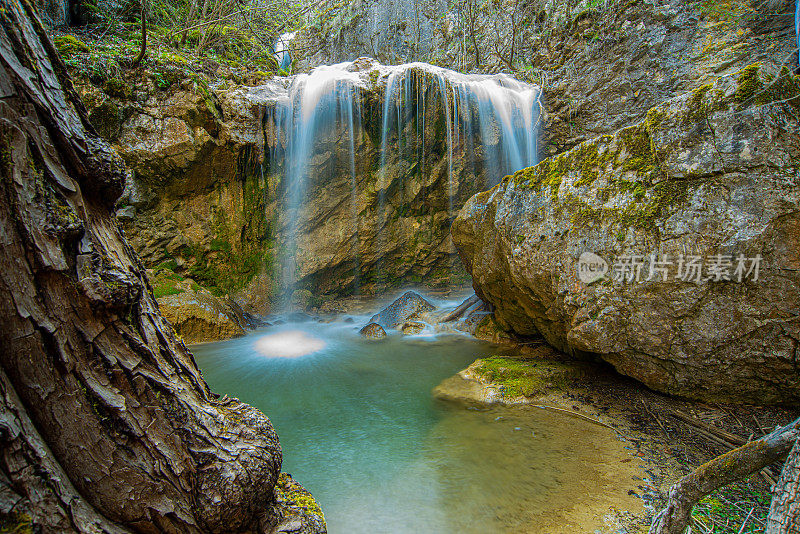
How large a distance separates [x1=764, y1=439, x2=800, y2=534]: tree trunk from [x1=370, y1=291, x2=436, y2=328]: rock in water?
20.2 feet

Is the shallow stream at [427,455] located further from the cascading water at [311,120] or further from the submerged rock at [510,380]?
the cascading water at [311,120]

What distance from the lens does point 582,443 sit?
9.82 feet

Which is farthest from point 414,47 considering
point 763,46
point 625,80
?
point 763,46

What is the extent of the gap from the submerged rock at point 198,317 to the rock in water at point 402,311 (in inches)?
109

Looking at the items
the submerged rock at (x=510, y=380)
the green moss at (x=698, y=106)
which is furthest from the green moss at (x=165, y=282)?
the green moss at (x=698, y=106)

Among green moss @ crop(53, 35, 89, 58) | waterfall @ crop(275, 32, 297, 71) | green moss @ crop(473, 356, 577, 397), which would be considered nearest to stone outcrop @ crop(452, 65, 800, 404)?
green moss @ crop(473, 356, 577, 397)

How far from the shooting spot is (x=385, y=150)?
843 centimetres

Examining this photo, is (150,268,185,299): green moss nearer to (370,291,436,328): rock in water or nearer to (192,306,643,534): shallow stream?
(192,306,643,534): shallow stream

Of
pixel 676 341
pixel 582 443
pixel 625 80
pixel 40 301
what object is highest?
pixel 625 80

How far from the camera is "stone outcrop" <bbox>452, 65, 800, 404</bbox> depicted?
9.18 feet

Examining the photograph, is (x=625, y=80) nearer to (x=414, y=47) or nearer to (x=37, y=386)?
(x=414, y=47)

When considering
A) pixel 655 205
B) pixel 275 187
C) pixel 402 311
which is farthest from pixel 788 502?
pixel 275 187

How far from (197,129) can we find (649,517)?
27.3ft

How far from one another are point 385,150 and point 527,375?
20.0 ft
